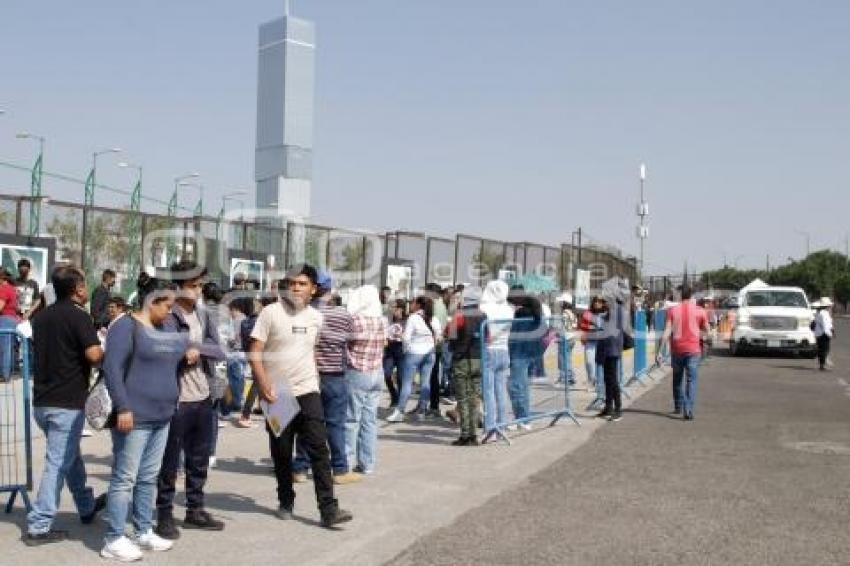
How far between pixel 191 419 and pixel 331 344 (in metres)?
1.88

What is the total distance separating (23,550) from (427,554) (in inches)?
105

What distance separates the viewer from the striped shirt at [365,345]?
884 cm

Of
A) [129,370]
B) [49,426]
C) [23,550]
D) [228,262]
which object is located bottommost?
[23,550]

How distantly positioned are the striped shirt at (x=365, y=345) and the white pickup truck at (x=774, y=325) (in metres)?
20.5

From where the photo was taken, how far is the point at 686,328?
1354cm

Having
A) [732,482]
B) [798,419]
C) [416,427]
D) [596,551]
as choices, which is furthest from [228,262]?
[596,551]

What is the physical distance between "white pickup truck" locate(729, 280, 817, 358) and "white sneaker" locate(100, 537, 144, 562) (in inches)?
939

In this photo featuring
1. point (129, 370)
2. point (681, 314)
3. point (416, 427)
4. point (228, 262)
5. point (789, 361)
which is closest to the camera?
point (129, 370)

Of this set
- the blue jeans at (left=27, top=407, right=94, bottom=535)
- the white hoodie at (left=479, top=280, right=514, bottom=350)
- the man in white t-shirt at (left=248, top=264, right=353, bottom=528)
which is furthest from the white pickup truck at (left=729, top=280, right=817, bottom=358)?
the blue jeans at (left=27, top=407, right=94, bottom=535)

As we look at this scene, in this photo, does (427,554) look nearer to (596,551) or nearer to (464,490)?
(596,551)

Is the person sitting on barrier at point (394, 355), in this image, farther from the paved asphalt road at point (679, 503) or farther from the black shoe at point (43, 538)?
the black shoe at point (43, 538)

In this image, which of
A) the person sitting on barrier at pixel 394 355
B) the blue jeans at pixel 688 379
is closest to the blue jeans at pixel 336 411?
the person sitting on barrier at pixel 394 355

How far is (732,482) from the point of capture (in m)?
8.63

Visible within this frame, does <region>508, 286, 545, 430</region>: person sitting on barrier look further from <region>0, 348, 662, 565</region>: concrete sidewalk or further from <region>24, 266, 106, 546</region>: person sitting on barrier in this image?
<region>24, 266, 106, 546</region>: person sitting on barrier
